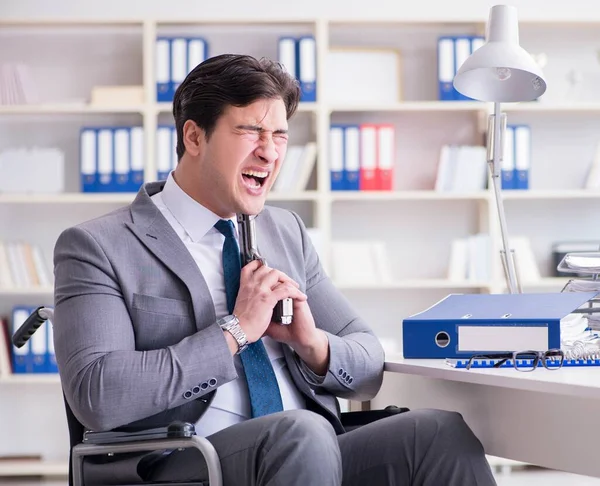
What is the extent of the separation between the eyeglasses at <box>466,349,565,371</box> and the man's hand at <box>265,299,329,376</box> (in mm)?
301

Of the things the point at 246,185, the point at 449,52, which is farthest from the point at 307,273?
the point at 449,52

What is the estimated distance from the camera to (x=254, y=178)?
1.93 meters

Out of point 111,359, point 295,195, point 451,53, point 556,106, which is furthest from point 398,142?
point 111,359

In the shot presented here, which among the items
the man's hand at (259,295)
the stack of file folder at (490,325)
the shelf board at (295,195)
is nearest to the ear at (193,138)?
the man's hand at (259,295)

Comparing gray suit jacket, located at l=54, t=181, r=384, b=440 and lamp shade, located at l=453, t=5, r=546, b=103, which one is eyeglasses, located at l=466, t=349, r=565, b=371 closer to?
gray suit jacket, located at l=54, t=181, r=384, b=440

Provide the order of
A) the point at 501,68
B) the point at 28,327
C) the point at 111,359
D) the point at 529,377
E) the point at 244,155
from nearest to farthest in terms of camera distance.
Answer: the point at 529,377
the point at 111,359
the point at 244,155
the point at 28,327
the point at 501,68

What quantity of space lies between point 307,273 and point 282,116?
0.37 meters

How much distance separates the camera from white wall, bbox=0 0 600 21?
4.70 meters

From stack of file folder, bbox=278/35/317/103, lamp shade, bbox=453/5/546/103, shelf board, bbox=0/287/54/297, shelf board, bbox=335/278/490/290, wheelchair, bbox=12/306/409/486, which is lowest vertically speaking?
wheelchair, bbox=12/306/409/486

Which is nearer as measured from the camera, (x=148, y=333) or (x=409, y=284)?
(x=148, y=333)

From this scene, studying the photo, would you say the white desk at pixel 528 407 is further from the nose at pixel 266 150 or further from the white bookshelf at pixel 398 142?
the white bookshelf at pixel 398 142

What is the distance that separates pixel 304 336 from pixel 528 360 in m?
0.42

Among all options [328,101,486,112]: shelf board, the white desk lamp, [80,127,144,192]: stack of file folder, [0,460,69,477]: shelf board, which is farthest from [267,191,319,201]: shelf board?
the white desk lamp

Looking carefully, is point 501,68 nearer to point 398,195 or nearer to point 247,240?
point 247,240
